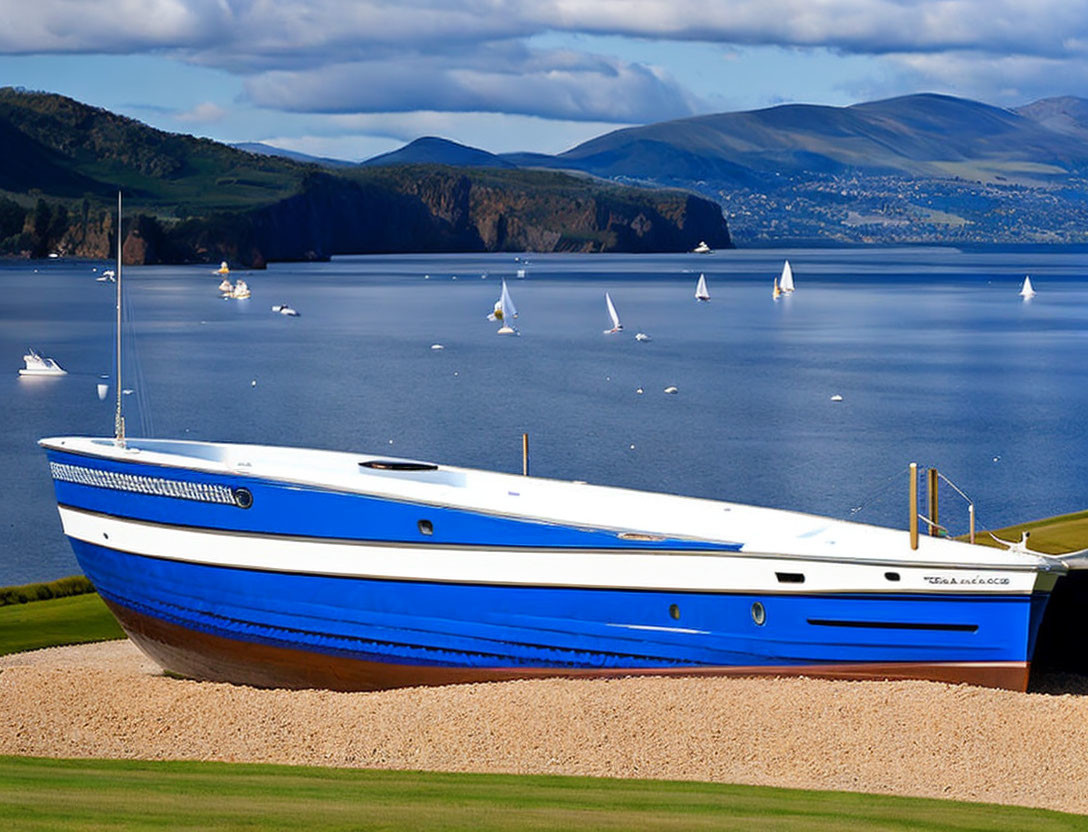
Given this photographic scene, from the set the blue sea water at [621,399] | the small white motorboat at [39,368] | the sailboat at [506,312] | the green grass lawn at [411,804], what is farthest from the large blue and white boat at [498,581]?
the sailboat at [506,312]

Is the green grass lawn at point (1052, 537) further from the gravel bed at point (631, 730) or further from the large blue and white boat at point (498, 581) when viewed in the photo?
the gravel bed at point (631, 730)

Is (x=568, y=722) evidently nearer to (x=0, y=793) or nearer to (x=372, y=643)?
(x=372, y=643)

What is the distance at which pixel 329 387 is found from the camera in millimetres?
89562

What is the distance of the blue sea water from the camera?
5641 centimetres

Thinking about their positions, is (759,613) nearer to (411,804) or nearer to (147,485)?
(411,804)

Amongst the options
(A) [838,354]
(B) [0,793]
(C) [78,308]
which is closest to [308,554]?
(B) [0,793]

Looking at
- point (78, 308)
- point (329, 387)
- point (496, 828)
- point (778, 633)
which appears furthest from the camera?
point (78, 308)

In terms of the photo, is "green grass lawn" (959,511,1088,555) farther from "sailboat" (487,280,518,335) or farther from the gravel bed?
"sailboat" (487,280,518,335)

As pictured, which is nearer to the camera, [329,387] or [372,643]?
[372,643]

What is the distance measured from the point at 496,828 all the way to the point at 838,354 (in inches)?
4020

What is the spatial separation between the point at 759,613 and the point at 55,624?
13.7 m

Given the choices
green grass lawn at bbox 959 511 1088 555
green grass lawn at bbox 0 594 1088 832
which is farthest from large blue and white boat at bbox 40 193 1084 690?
green grass lawn at bbox 959 511 1088 555

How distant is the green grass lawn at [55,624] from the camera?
90.0 ft

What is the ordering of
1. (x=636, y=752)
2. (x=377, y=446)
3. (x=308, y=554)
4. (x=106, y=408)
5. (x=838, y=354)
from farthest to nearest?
(x=838, y=354), (x=106, y=408), (x=377, y=446), (x=308, y=554), (x=636, y=752)
